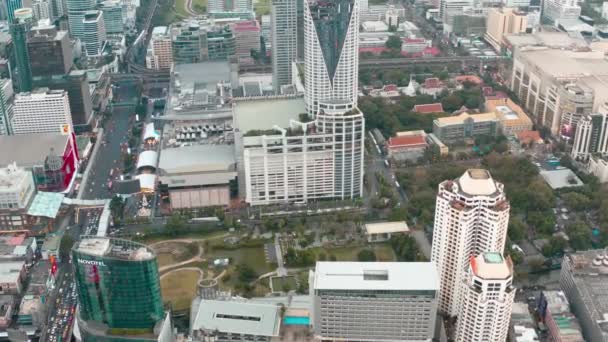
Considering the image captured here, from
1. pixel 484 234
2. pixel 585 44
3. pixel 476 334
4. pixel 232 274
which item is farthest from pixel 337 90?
pixel 585 44

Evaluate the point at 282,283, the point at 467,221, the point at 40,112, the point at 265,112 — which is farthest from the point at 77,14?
the point at 467,221

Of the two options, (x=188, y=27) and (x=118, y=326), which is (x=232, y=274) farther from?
(x=188, y=27)

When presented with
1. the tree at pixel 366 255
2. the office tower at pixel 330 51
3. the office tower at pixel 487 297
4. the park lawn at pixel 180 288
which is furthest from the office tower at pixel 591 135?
the park lawn at pixel 180 288

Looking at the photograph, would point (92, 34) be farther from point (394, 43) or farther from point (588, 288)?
point (588, 288)

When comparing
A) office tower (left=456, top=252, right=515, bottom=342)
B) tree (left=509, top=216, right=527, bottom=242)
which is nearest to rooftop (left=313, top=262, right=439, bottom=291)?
office tower (left=456, top=252, right=515, bottom=342)

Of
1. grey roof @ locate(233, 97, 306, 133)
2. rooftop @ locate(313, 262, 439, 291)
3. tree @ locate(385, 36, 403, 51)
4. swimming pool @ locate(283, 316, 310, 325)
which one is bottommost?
swimming pool @ locate(283, 316, 310, 325)

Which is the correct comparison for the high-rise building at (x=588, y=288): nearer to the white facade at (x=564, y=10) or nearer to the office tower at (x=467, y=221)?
the office tower at (x=467, y=221)

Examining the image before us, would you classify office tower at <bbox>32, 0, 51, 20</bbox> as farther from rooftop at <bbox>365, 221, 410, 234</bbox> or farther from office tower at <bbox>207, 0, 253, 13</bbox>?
rooftop at <bbox>365, 221, 410, 234</bbox>
